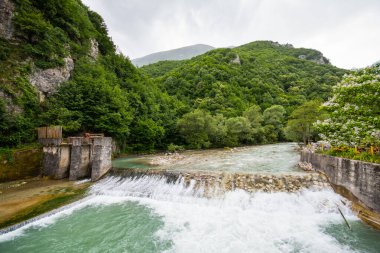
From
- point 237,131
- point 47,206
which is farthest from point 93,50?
point 237,131

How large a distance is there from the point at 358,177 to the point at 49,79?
27.5 m

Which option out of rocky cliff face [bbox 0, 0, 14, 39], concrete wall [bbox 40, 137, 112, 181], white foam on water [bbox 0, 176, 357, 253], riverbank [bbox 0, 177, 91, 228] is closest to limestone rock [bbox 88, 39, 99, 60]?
rocky cliff face [bbox 0, 0, 14, 39]

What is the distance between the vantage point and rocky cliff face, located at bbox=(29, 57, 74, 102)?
765 inches

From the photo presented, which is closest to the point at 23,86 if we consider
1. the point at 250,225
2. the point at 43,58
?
the point at 43,58

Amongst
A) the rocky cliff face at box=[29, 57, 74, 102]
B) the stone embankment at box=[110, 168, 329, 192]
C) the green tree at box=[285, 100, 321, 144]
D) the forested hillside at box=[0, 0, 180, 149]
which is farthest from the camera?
the green tree at box=[285, 100, 321, 144]

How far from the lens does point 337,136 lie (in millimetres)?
10891

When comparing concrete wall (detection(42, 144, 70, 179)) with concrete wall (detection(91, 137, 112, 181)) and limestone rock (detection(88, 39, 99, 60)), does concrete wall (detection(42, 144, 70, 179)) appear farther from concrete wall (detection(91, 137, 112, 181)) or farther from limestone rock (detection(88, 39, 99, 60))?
limestone rock (detection(88, 39, 99, 60))

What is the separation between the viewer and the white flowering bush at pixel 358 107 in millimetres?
8328

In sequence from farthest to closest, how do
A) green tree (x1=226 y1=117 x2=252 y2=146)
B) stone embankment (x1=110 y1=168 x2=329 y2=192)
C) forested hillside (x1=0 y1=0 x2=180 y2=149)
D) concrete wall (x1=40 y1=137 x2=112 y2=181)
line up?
1. green tree (x1=226 y1=117 x2=252 y2=146)
2. forested hillside (x1=0 y1=0 x2=180 y2=149)
3. concrete wall (x1=40 y1=137 x2=112 y2=181)
4. stone embankment (x1=110 y1=168 x2=329 y2=192)

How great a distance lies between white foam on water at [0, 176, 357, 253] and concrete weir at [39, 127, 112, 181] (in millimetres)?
2645

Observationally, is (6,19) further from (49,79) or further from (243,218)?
(243,218)

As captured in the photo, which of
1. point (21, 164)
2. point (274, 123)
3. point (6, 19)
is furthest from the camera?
point (274, 123)

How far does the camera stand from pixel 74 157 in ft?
47.6

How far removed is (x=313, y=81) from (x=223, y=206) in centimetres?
9049
